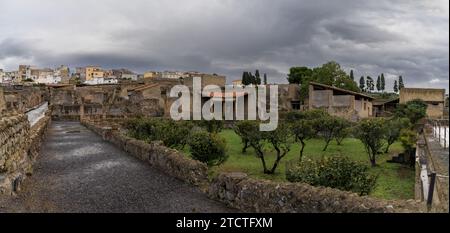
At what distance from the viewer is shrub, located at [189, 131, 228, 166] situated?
17688mm

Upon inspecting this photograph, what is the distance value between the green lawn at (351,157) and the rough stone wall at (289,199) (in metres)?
4.48

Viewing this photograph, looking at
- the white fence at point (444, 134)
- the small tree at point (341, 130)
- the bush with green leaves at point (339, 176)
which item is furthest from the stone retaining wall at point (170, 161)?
the small tree at point (341, 130)

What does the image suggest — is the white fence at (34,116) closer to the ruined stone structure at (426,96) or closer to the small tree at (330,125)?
the small tree at (330,125)

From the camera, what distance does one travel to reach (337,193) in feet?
25.4

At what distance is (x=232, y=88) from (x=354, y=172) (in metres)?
55.4

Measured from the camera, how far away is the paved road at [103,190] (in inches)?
388

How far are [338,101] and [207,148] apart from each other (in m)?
44.9

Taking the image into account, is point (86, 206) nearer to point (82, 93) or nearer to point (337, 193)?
point (337, 193)

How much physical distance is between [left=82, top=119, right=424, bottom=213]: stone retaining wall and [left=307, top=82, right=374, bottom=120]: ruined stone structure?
154 ft

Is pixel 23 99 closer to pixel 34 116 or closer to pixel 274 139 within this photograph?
pixel 34 116

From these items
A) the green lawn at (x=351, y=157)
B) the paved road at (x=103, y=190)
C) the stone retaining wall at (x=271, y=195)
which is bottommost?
the green lawn at (x=351, y=157)

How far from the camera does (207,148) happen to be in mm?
17688

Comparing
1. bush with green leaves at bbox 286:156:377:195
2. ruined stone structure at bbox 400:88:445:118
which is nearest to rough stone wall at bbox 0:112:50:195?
bush with green leaves at bbox 286:156:377:195
